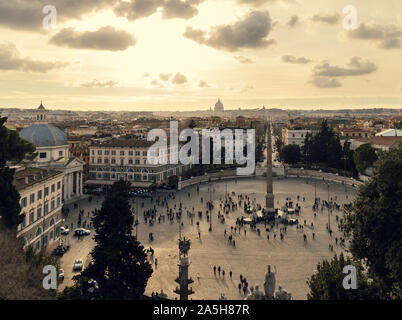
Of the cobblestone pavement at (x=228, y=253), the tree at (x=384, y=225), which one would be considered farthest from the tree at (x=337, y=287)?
the cobblestone pavement at (x=228, y=253)

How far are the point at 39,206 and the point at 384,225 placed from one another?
21359 millimetres

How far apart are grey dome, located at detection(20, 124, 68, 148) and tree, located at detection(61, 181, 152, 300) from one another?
1193 inches

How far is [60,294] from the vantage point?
675 inches

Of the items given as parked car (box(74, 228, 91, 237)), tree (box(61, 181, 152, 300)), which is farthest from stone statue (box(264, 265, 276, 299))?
parked car (box(74, 228, 91, 237))

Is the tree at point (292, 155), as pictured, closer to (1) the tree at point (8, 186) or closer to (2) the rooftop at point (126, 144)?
(2) the rooftop at point (126, 144)

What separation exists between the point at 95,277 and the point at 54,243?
1176 centimetres

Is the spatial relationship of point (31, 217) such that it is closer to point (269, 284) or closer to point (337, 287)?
point (269, 284)

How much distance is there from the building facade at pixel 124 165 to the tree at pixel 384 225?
3902 cm

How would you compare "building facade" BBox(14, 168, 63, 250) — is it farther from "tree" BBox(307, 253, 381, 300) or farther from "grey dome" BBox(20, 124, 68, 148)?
"grey dome" BBox(20, 124, 68, 148)
